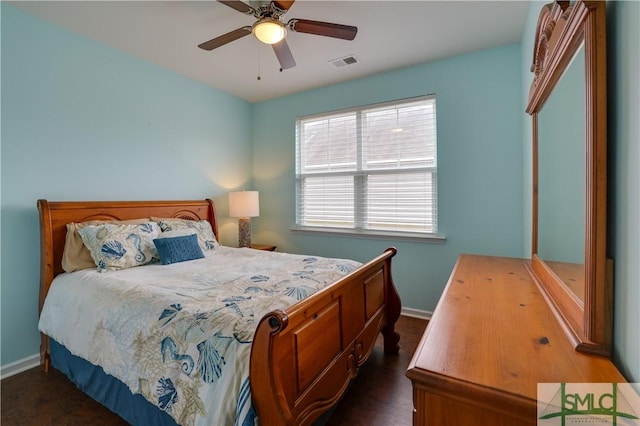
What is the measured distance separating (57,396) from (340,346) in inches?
76.9

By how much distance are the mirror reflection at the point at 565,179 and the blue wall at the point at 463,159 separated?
1256 millimetres

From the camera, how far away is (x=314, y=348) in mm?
1412

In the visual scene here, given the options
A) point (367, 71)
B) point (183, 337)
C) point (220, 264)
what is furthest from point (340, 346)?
point (367, 71)

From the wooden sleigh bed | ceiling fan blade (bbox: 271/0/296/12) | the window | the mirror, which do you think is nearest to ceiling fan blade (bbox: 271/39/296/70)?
ceiling fan blade (bbox: 271/0/296/12)

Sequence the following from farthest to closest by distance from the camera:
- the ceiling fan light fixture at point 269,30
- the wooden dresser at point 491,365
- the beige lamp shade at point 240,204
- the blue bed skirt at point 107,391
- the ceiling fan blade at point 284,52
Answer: the beige lamp shade at point 240,204 → the ceiling fan blade at point 284,52 → the ceiling fan light fixture at point 269,30 → the blue bed skirt at point 107,391 → the wooden dresser at point 491,365

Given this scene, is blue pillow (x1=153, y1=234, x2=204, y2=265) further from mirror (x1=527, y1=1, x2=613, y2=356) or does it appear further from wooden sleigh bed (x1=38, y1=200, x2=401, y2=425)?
mirror (x1=527, y1=1, x2=613, y2=356)

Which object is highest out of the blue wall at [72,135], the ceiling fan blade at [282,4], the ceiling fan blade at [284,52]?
the ceiling fan blade at [282,4]

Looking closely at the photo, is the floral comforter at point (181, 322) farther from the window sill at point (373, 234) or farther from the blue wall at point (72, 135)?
the window sill at point (373, 234)

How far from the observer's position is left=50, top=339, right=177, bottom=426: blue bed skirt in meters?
1.45

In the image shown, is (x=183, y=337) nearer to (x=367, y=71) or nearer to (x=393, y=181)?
(x=393, y=181)

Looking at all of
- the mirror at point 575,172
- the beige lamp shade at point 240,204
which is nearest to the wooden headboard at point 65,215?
the beige lamp shade at point 240,204

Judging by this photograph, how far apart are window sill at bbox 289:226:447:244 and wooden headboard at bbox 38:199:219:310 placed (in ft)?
5.18

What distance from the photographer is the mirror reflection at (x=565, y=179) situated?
930 mm

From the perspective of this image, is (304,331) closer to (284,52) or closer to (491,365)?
(491,365)
